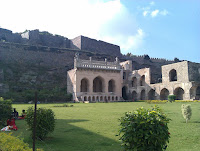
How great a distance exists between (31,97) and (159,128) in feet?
88.1

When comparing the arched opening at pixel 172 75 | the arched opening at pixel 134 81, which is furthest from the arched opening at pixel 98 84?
the arched opening at pixel 172 75

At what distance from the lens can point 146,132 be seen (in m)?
3.37

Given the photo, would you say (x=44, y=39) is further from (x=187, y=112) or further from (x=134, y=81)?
(x=187, y=112)

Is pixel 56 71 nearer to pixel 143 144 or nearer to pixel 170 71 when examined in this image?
pixel 170 71

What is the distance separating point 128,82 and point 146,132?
3750 centimetres

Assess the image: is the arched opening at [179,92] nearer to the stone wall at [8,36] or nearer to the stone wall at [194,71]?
the stone wall at [194,71]

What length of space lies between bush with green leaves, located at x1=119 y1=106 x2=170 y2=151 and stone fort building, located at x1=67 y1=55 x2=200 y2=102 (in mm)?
26756

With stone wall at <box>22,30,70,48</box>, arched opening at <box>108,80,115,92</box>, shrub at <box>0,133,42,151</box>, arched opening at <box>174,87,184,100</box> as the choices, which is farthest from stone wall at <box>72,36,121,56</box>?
shrub at <box>0,133,42,151</box>

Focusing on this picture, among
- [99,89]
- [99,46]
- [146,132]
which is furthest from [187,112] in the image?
[99,46]

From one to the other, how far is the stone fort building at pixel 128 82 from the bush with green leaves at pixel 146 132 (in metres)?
26.8

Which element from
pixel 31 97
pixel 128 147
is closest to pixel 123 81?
pixel 31 97

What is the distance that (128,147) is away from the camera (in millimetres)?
3570

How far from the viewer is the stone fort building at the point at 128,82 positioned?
29078 mm

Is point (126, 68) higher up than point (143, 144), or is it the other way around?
point (126, 68)
